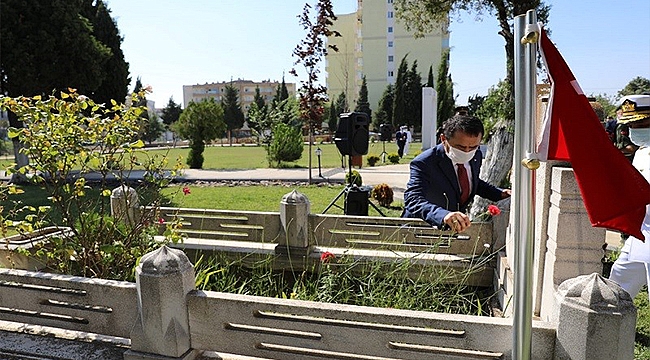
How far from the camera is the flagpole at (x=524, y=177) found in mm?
1446

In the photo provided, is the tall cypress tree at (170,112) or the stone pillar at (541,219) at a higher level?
the tall cypress tree at (170,112)

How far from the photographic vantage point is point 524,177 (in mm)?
1518

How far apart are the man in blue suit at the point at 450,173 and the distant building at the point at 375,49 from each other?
177ft

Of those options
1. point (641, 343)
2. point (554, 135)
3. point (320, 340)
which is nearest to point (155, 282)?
point (320, 340)

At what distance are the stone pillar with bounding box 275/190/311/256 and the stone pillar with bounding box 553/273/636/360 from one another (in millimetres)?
2341

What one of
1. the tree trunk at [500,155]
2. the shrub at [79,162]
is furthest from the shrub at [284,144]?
the shrub at [79,162]

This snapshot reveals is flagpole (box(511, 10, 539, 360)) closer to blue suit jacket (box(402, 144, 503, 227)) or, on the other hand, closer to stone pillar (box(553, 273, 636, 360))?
stone pillar (box(553, 273, 636, 360))

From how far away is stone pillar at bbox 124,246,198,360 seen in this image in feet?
6.69

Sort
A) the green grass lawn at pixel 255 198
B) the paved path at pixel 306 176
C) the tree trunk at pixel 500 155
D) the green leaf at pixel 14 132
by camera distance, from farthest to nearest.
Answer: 1. the paved path at pixel 306 176
2. the green grass lawn at pixel 255 198
3. the tree trunk at pixel 500 155
4. the green leaf at pixel 14 132

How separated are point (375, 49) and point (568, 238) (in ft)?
204

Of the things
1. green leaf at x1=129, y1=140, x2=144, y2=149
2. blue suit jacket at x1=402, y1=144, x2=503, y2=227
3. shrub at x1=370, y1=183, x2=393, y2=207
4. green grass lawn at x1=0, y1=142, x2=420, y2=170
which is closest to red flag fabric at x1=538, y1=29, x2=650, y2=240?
blue suit jacket at x1=402, y1=144, x2=503, y2=227

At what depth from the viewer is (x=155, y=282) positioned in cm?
202

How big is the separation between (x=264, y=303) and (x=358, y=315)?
0.44 m

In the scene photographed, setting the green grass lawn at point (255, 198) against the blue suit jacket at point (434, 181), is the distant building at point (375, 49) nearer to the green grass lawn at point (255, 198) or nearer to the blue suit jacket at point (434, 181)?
the green grass lawn at point (255, 198)
